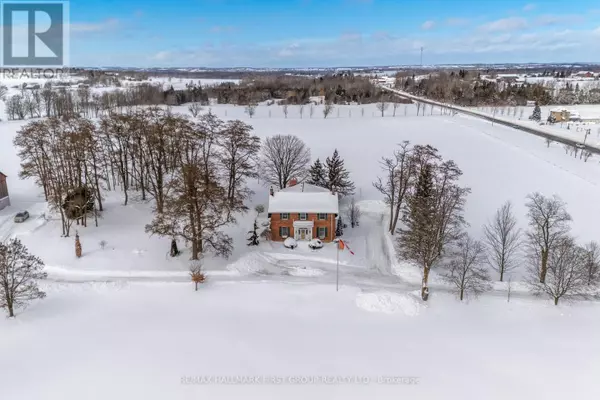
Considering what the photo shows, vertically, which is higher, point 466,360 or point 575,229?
point 575,229

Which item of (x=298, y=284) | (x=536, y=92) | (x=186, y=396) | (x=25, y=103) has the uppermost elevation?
(x=536, y=92)

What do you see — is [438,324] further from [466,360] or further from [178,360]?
[178,360]

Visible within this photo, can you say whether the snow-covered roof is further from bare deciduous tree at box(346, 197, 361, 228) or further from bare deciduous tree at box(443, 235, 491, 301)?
bare deciduous tree at box(443, 235, 491, 301)

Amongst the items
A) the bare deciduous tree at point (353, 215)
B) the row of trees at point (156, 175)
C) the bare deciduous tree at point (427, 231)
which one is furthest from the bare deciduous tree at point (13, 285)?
the bare deciduous tree at point (353, 215)

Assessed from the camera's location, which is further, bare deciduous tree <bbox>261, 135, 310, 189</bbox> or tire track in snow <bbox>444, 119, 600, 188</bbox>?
tire track in snow <bbox>444, 119, 600, 188</bbox>

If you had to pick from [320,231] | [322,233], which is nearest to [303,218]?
[320,231]

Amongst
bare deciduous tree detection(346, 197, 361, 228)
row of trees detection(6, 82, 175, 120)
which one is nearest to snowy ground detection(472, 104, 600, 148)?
bare deciduous tree detection(346, 197, 361, 228)

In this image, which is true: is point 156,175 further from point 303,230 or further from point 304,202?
point 303,230

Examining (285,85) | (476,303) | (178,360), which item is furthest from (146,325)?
(285,85)
